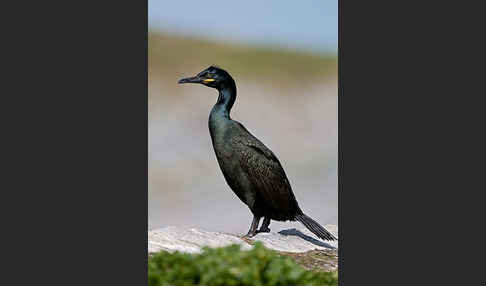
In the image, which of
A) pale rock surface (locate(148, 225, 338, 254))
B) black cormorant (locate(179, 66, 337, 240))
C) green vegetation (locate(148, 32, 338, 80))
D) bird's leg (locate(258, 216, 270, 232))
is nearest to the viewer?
pale rock surface (locate(148, 225, 338, 254))

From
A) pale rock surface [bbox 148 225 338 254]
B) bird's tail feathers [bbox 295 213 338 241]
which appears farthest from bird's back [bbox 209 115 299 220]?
pale rock surface [bbox 148 225 338 254]

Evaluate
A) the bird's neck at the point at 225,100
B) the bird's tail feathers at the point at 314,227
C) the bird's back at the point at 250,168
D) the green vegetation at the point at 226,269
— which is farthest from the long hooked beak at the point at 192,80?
the green vegetation at the point at 226,269

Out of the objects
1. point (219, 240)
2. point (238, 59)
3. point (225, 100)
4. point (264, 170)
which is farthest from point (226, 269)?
point (238, 59)

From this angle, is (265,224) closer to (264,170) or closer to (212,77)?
(264,170)

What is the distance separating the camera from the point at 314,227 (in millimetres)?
12172

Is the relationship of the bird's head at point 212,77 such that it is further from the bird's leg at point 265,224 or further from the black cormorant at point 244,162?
the bird's leg at point 265,224

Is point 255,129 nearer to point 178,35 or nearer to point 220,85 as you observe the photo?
point 220,85

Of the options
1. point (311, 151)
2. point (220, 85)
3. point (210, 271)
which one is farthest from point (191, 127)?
point (210, 271)

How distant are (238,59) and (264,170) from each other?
1.68m

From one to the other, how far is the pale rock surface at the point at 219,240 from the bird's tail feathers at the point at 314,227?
86mm

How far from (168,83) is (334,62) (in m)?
2.25

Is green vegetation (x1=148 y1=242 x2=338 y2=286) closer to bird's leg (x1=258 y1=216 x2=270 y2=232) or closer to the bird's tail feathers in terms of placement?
the bird's tail feathers

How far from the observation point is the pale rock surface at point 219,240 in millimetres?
10391

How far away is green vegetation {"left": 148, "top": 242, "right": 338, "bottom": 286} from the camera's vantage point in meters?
8.99
